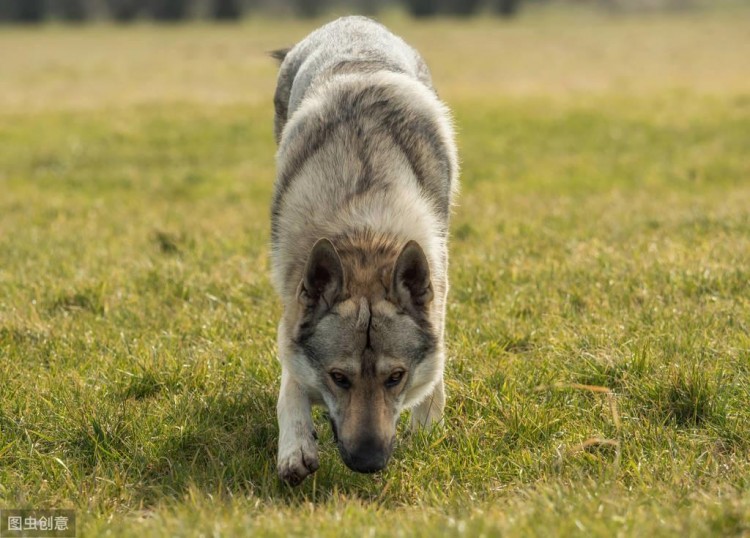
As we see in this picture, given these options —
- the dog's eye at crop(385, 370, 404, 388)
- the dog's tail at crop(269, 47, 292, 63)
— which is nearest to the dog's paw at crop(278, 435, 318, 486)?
the dog's eye at crop(385, 370, 404, 388)

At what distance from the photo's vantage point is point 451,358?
527 cm

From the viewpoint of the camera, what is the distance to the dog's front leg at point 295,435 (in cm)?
400

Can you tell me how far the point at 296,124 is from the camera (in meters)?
5.25

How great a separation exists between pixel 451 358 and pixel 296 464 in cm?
155

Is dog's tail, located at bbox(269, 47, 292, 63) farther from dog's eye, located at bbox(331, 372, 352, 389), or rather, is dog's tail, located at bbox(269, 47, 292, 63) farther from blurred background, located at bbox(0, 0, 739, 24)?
blurred background, located at bbox(0, 0, 739, 24)

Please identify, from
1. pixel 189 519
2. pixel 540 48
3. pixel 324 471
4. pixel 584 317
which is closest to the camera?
pixel 189 519

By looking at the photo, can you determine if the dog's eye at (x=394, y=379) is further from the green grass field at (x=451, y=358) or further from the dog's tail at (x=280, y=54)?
the dog's tail at (x=280, y=54)

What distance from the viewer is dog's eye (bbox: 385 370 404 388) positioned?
4.01m

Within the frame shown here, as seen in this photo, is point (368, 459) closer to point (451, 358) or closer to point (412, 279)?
point (412, 279)

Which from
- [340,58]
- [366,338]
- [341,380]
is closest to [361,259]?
[366,338]

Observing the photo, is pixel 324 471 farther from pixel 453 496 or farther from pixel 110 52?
pixel 110 52

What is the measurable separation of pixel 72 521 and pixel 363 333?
1454mm

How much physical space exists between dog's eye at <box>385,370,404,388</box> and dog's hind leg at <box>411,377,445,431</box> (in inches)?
23.2

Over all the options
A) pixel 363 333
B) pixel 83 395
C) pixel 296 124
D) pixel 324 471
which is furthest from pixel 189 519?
pixel 296 124
